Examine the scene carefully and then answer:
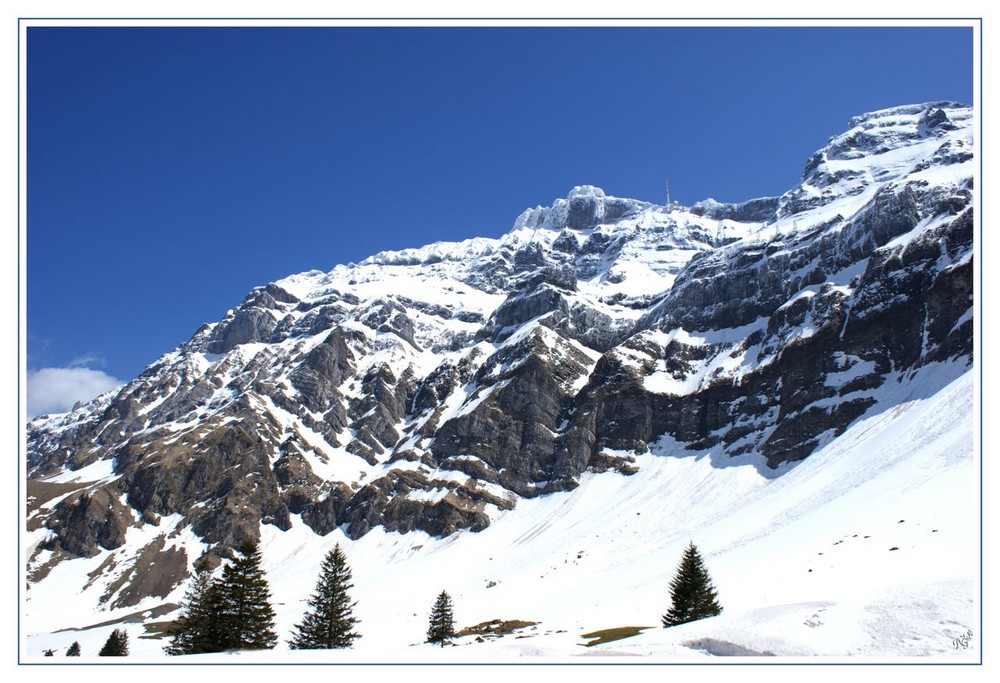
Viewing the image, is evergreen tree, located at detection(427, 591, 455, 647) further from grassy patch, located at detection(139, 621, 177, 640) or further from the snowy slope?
grassy patch, located at detection(139, 621, 177, 640)

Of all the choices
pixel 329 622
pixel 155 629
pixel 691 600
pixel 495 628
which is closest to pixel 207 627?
pixel 329 622

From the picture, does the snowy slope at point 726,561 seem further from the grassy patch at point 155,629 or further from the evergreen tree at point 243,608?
the grassy patch at point 155,629

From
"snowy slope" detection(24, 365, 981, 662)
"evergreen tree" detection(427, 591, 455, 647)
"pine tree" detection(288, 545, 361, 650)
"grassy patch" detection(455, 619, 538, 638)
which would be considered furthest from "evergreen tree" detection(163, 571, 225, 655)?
"grassy patch" detection(455, 619, 538, 638)

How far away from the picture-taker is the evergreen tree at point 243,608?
38.2 meters

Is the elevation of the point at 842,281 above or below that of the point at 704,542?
above

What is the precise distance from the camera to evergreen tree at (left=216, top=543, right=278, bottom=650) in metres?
38.2

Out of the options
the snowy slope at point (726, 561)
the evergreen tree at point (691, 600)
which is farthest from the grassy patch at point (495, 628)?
the evergreen tree at point (691, 600)

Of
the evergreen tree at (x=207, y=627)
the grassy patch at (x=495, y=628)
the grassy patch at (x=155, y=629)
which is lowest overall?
the grassy patch at (x=155, y=629)

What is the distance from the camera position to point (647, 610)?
85.4 m

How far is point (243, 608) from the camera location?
128ft
